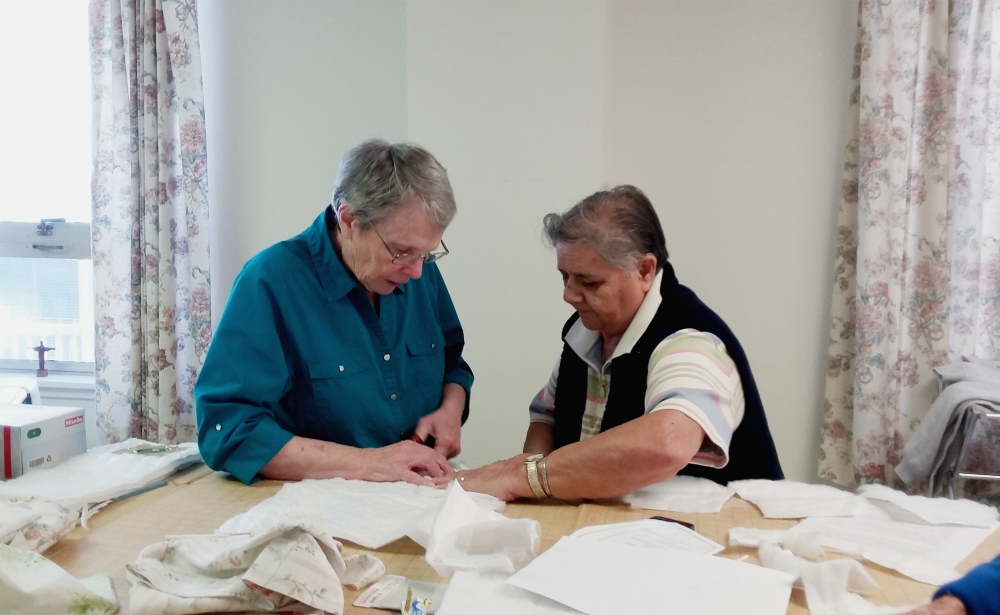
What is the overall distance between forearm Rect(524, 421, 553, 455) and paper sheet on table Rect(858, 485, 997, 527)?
762mm

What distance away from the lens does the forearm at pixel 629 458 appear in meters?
1.19

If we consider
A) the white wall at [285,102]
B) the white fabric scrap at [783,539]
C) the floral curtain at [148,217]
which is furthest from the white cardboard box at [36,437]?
the white wall at [285,102]

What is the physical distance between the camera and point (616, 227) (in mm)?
1454

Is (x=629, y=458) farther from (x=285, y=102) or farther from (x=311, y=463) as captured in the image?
(x=285, y=102)

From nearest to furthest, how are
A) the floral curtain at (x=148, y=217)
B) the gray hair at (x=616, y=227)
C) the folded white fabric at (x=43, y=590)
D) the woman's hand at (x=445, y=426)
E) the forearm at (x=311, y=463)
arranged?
the folded white fabric at (x=43, y=590)
the forearm at (x=311, y=463)
the gray hair at (x=616, y=227)
the woman's hand at (x=445, y=426)
the floral curtain at (x=148, y=217)

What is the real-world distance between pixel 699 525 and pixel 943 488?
1.54 meters

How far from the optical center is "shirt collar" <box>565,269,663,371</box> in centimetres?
146

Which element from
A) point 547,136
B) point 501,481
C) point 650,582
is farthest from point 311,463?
point 547,136

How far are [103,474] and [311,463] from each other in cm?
38

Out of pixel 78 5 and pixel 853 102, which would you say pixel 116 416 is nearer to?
pixel 78 5

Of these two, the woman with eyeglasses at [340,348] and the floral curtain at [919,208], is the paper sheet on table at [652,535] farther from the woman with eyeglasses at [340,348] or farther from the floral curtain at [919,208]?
the floral curtain at [919,208]

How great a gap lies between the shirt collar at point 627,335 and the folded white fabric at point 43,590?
1005 mm

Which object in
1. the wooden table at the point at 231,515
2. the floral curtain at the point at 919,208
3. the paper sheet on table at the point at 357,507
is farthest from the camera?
the floral curtain at the point at 919,208

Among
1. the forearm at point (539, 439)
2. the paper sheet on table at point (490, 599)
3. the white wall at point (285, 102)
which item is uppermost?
the white wall at point (285, 102)
